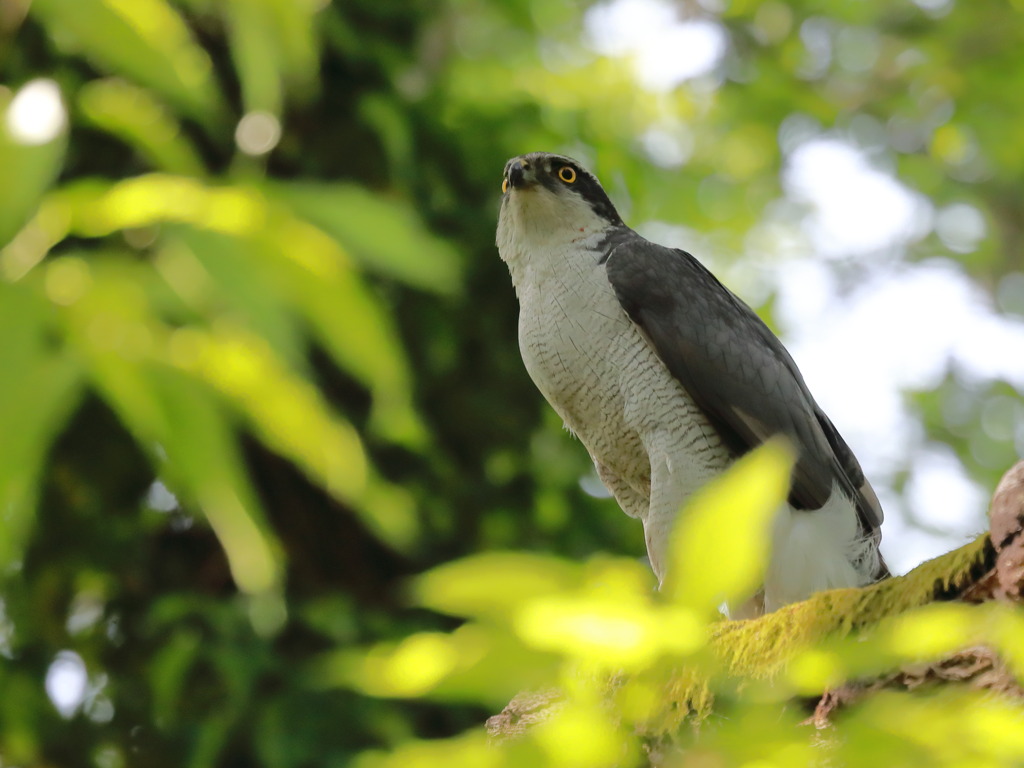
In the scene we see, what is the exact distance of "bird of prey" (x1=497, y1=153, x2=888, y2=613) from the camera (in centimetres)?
396

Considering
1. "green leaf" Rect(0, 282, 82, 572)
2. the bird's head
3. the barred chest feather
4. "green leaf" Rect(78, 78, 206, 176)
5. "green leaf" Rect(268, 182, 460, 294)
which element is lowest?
"green leaf" Rect(0, 282, 82, 572)

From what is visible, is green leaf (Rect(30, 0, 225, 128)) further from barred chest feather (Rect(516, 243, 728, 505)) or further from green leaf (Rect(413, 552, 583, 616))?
barred chest feather (Rect(516, 243, 728, 505))

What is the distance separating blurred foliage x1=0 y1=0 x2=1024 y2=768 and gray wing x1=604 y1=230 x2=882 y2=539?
0.79 m

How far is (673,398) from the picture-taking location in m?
3.97

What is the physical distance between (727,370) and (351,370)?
3.02m

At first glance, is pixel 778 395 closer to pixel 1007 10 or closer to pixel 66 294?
pixel 66 294

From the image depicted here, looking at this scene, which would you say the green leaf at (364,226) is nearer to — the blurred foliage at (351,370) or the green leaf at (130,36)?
the blurred foliage at (351,370)

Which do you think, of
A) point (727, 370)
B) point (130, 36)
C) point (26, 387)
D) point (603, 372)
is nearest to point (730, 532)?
point (26, 387)

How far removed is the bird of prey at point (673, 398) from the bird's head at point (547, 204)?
4.3 inches

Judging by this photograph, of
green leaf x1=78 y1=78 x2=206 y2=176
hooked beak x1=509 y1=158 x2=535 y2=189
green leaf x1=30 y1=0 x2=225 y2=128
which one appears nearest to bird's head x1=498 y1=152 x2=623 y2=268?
hooked beak x1=509 y1=158 x2=535 y2=189

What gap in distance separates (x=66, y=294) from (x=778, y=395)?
3432 mm

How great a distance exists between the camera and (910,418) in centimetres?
1145

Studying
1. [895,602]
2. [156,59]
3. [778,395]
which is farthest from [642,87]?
[156,59]

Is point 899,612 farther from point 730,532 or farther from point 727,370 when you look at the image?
point 727,370
